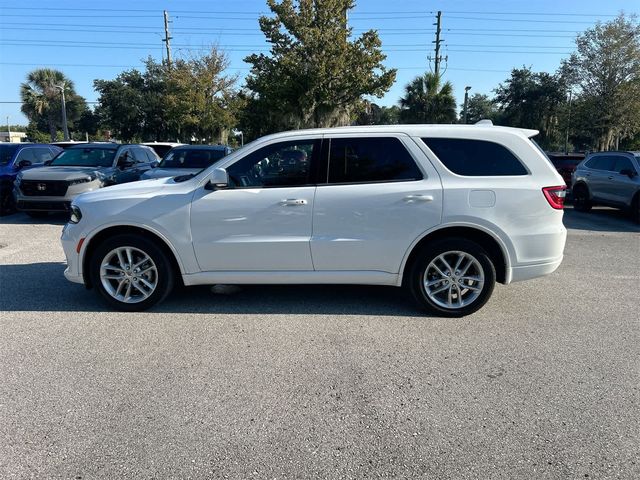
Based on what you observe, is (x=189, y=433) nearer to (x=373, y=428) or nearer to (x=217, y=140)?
(x=373, y=428)

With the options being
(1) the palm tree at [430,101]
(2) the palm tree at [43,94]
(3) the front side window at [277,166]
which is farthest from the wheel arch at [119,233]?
(2) the palm tree at [43,94]

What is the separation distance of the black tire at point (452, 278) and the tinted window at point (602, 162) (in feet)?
32.1

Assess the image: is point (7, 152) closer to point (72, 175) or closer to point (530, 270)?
point (72, 175)

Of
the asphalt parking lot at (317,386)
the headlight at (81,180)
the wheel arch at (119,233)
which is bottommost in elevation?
the asphalt parking lot at (317,386)

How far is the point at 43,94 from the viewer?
1980 inches

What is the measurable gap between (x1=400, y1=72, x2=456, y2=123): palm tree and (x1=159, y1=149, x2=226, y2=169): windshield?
24.3 m

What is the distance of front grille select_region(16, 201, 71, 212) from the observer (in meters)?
10.0

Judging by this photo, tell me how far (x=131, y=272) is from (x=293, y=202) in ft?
5.93

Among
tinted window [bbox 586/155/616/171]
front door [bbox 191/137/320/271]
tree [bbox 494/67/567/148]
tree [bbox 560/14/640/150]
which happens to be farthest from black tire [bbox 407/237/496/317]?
tree [bbox 494/67/567/148]

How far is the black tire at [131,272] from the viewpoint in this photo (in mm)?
4832

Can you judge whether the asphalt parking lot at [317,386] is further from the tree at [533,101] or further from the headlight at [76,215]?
the tree at [533,101]

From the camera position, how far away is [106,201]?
191 inches

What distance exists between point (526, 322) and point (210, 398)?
3118mm

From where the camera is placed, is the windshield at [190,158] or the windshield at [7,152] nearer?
the windshield at [190,158]
